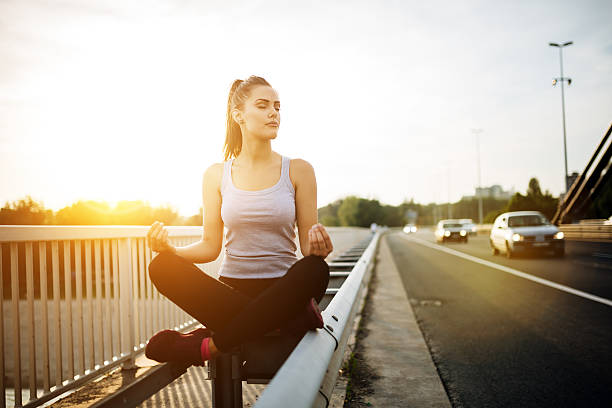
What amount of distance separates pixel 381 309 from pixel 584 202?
121 feet

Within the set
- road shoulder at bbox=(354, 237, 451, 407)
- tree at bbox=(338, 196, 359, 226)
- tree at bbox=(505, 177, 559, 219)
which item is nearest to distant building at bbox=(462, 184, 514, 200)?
tree at bbox=(338, 196, 359, 226)

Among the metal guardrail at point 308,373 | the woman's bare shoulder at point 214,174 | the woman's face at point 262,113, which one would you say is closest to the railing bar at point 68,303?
the woman's bare shoulder at point 214,174

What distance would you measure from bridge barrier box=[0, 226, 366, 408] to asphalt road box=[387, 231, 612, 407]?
2.65m

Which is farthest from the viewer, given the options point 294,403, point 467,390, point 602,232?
point 602,232

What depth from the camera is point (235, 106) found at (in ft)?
8.71

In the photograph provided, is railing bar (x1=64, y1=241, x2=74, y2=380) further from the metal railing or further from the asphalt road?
the asphalt road

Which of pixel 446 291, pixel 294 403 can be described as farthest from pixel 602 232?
pixel 294 403

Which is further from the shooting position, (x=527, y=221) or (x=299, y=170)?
(x=527, y=221)

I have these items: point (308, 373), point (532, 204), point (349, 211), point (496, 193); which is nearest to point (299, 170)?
point (308, 373)

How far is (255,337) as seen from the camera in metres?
2.01

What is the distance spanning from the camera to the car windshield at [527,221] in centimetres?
1677

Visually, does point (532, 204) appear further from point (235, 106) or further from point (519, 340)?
point (235, 106)

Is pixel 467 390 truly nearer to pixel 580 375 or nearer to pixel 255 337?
pixel 580 375

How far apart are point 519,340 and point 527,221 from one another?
13360mm
